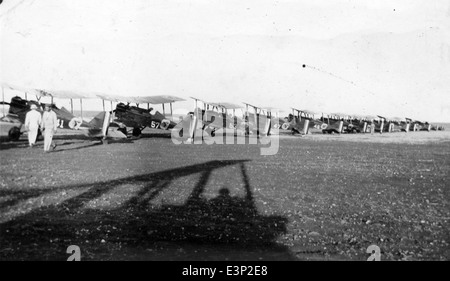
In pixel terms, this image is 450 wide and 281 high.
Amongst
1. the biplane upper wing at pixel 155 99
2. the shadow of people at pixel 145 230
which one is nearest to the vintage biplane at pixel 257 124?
the biplane upper wing at pixel 155 99

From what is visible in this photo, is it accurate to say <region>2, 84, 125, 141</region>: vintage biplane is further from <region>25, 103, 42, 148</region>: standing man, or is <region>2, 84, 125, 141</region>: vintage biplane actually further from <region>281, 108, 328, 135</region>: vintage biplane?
<region>281, 108, 328, 135</region>: vintage biplane

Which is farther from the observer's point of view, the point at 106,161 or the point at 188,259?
the point at 106,161

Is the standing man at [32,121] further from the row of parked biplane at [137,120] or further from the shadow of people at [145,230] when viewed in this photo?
the shadow of people at [145,230]

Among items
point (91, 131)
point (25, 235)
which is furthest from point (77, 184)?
point (91, 131)

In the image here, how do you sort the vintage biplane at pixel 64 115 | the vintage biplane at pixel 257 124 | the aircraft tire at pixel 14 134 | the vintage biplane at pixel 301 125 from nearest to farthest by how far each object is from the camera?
1. the aircraft tire at pixel 14 134
2. the vintage biplane at pixel 64 115
3. the vintage biplane at pixel 257 124
4. the vintage biplane at pixel 301 125

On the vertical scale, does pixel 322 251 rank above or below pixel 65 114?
below

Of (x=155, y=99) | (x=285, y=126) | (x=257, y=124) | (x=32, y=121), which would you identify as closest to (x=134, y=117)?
(x=155, y=99)

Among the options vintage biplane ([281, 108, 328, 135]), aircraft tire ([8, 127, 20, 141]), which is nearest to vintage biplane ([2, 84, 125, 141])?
aircraft tire ([8, 127, 20, 141])
